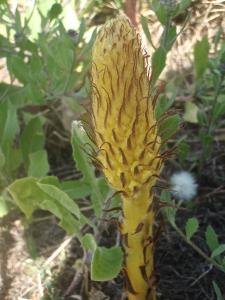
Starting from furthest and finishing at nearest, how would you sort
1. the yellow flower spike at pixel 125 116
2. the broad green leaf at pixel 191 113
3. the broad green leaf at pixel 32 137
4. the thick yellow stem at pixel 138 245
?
1. the broad green leaf at pixel 191 113
2. the broad green leaf at pixel 32 137
3. the thick yellow stem at pixel 138 245
4. the yellow flower spike at pixel 125 116

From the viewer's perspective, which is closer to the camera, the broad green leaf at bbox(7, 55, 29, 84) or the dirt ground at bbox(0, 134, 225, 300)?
the dirt ground at bbox(0, 134, 225, 300)

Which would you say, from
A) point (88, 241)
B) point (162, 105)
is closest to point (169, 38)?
point (162, 105)

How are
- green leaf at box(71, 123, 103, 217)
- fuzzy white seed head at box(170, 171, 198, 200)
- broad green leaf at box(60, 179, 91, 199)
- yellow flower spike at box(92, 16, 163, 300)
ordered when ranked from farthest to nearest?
fuzzy white seed head at box(170, 171, 198, 200), broad green leaf at box(60, 179, 91, 199), green leaf at box(71, 123, 103, 217), yellow flower spike at box(92, 16, 163, 300)

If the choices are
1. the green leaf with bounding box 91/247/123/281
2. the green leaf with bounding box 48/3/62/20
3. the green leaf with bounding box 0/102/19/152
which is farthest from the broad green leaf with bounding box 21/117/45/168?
the green leaf with bounding box 91/247/123/281

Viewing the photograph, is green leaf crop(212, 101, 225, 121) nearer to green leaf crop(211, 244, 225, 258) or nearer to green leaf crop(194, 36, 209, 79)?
green leaf crop(194, 36, 209, 79)

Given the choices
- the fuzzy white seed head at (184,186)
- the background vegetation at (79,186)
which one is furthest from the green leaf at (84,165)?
the fuzzy white seed head at (184,186)

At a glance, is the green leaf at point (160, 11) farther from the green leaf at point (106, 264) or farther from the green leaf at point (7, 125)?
the green leaf at point (106, 264)

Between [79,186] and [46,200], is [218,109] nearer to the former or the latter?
[79,186]
